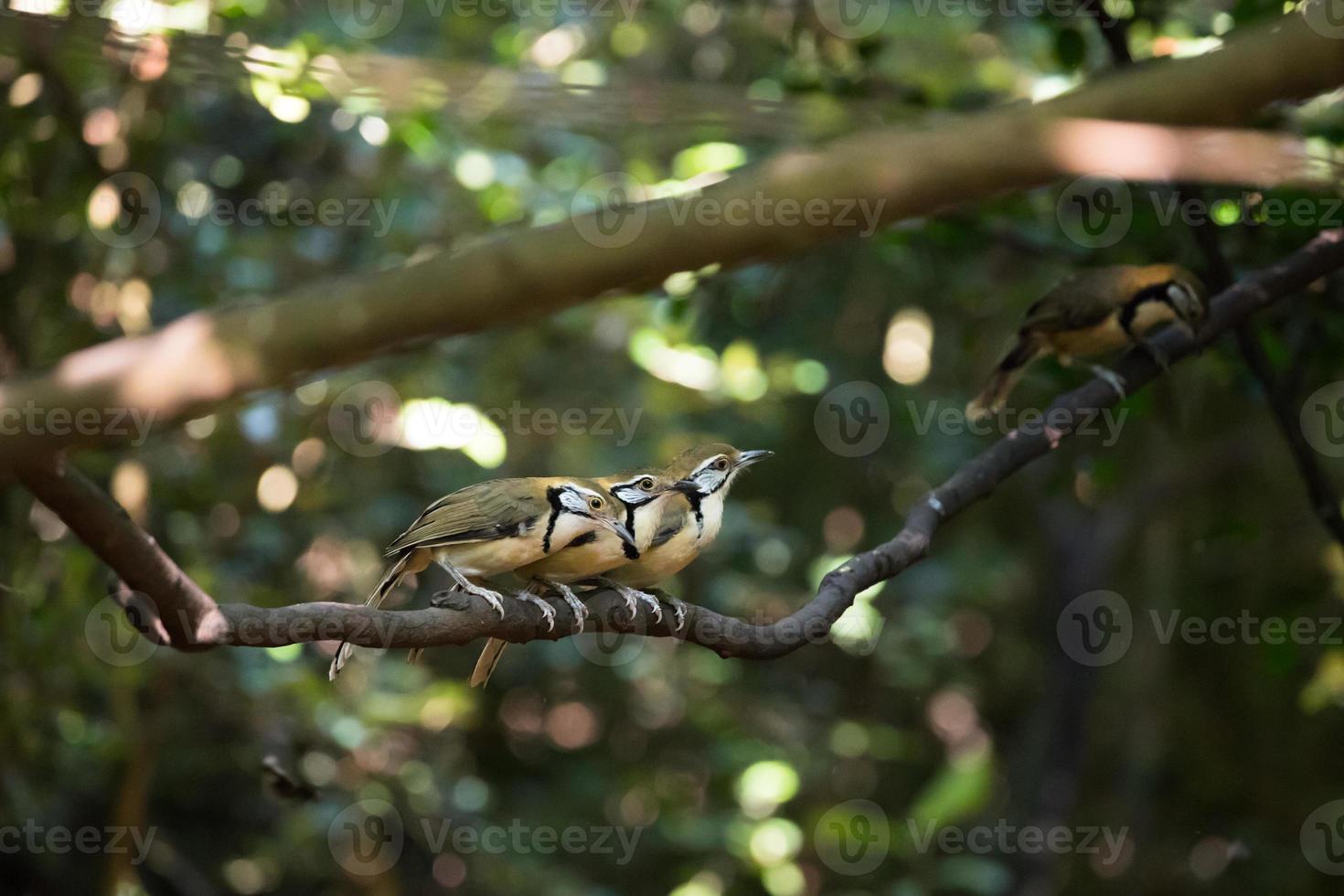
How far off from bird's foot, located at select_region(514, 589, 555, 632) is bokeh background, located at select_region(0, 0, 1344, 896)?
30.7 inches

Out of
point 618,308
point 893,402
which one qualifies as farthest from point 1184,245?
point 618,308

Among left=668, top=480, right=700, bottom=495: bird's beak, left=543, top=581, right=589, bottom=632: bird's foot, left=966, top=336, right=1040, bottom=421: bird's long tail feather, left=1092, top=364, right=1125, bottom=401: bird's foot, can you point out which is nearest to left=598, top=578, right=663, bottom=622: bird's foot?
left=543, top=581, right=589, bottom=632: bird's foot

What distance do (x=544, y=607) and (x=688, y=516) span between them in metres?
1.04

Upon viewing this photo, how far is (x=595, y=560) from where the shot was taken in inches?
158

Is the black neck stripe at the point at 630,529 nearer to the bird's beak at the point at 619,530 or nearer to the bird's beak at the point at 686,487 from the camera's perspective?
the bird's beak at the point at 619,530

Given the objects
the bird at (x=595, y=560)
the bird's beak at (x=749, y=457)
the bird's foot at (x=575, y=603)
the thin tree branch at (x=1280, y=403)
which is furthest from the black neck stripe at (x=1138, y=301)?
the bird's foot at (x=575, y=603)

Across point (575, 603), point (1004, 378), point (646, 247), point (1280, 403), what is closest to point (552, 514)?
point (575, 603)

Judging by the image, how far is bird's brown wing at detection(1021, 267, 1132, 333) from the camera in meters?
5.72

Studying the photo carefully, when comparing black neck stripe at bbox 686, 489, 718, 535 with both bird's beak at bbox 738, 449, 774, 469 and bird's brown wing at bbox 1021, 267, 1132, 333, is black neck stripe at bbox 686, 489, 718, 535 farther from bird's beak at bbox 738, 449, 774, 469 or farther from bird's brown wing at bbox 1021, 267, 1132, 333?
bird's brown wing at bbox 1021, 267, 1132, 333

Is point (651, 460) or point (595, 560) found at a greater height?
point (595, 560)

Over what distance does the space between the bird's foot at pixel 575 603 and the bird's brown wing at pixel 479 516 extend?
207 millimetres

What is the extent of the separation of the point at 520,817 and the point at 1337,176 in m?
7.40

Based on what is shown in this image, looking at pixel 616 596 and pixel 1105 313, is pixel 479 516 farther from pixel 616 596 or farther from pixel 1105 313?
pixel 1105 313

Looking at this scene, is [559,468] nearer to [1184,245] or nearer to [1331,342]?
[1184,245]
